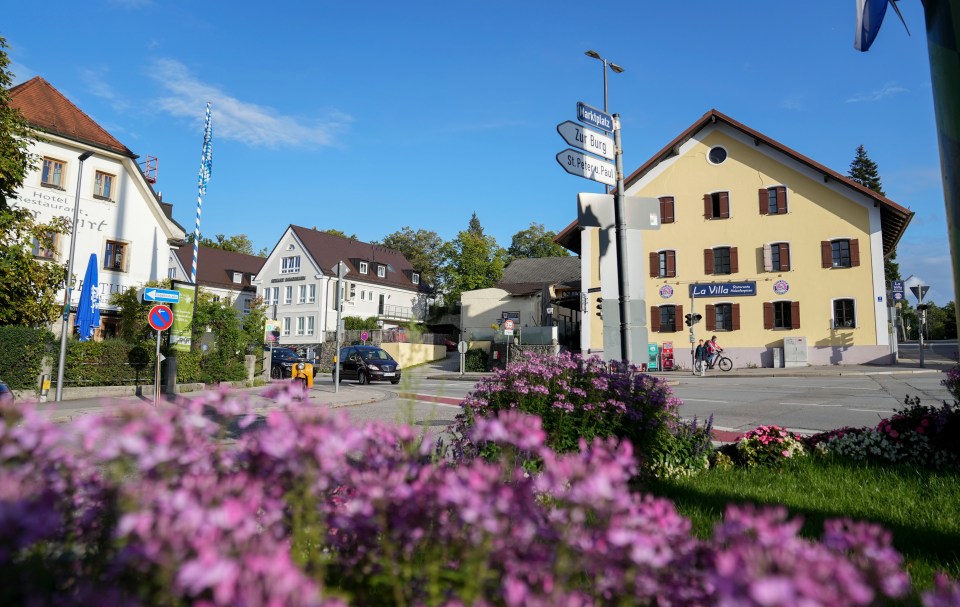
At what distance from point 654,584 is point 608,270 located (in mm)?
7140

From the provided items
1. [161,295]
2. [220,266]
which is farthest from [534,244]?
[161,295]

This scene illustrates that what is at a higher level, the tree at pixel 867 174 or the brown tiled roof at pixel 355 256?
the tree at pixel 867 174

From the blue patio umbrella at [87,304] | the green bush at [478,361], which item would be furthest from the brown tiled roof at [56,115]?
the green bush at [478,361]

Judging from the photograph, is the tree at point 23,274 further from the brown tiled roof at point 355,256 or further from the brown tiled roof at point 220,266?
the brown tiled roof at point 220,266

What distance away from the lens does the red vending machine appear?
32406 millimetres

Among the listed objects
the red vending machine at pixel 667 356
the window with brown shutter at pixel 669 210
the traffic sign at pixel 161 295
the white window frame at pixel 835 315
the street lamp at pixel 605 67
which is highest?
the window with brown shutter at pixel 669 210

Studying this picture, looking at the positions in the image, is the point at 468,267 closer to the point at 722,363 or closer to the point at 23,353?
the point at 722,363

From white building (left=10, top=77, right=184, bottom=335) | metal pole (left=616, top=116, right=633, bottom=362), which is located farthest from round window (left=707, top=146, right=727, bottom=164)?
metal pole (left=616, top=116, right=633, bottom=362)

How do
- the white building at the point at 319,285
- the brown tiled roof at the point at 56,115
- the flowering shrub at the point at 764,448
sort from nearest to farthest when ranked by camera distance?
the flowering shrub at the point at 764,448 → the brown tiled roof at the point at 56,115 → the white building at the point at 319,285

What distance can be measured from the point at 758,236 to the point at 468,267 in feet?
105

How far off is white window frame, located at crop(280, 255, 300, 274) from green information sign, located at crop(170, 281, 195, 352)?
39307mm

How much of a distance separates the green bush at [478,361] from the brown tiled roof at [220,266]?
105 ft

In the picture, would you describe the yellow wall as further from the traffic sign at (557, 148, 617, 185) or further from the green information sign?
the traffic sign at (557, 148, 617, 185)

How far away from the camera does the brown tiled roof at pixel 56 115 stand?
23.8 metres
